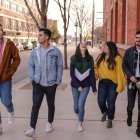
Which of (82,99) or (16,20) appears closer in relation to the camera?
(82,99)

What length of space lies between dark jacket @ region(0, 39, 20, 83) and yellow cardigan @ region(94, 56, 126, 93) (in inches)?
62.1

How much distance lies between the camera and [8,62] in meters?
6.62

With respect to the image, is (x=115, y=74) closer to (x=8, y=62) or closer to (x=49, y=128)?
(x=49, y=128)

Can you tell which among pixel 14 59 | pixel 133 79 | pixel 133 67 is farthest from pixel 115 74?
pixel 14 59

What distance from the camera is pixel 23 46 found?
6338 cm

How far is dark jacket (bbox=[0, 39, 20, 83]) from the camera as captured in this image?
652 centimetres

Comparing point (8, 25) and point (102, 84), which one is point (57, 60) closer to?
point (102, 84)

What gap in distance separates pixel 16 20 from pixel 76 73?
7743 cm

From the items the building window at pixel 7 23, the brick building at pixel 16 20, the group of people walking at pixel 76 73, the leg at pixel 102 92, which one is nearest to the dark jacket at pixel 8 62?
the group of people walking at pixel 76 73

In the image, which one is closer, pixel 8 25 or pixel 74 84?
pixel 74 84

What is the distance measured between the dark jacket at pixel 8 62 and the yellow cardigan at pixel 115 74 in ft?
5.17

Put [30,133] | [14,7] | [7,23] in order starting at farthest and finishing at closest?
[14,7] → [7,23] → [30,133]

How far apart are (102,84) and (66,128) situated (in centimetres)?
106

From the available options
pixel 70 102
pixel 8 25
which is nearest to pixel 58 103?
pixel 70 102
